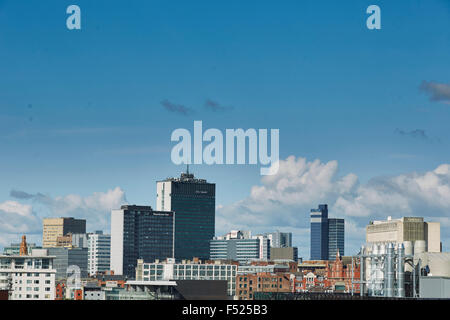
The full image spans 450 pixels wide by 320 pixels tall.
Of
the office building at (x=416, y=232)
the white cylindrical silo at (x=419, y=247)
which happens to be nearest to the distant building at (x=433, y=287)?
the white cylindrical silo at (x=419, y=247)

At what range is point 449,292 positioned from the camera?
110m

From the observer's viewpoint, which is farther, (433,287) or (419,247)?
(419,247)

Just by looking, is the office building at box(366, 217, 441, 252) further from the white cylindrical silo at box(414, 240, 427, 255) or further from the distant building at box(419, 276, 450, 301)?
the distant building at box(419, 276, 450, 301)

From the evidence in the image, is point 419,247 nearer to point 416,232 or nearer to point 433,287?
point 433,287

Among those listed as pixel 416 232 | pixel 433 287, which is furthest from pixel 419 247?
pixel 416 232

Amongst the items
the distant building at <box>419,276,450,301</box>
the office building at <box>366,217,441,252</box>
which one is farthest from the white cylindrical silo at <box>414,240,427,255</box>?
the office building at <box>366,217,441,252</box>

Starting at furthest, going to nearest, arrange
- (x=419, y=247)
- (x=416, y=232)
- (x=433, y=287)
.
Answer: (x=416, y=232), (x=419, y=247), (x=433, y=287)

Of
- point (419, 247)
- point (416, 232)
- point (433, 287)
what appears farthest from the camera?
point (416, 232)

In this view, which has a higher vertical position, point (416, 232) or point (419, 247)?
point (416, 232)

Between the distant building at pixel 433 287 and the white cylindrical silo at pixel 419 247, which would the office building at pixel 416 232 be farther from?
the distant building at pixel 433 287
